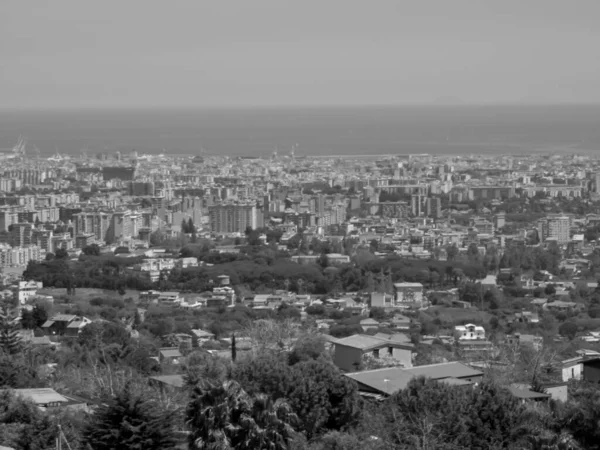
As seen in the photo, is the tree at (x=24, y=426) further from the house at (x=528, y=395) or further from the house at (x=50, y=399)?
the house at (x=528, y=395)

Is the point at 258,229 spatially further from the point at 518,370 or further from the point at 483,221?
the point at 518,370

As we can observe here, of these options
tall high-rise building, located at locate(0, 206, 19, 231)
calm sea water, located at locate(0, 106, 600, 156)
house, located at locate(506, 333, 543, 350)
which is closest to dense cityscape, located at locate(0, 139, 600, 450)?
house, located at locate(506, 333, 543, 350)

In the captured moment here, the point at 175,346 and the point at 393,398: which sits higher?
the point at 393,398

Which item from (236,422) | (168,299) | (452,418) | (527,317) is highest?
(236,422)

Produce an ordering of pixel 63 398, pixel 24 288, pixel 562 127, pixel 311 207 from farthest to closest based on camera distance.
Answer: pixel 562 127 < pixel 311 207 < pixel 24 288 < pixel 63 398

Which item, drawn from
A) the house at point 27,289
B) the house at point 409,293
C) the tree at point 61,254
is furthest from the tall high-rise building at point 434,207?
the house at point 27,289

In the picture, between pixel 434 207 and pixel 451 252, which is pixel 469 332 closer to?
pixel 451 252

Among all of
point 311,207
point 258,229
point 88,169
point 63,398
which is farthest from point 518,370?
point 88,169

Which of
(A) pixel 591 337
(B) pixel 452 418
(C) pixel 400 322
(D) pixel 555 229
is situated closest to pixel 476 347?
(A) pixel 591 337
